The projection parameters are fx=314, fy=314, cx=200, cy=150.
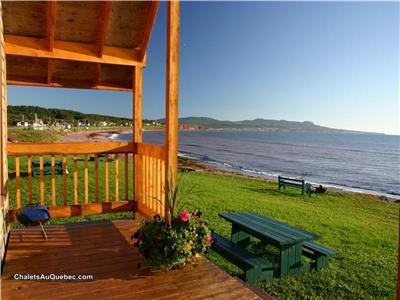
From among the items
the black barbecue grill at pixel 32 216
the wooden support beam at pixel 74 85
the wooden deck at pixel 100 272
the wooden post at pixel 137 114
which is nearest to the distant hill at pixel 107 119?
the wooden post at pixel 137 114

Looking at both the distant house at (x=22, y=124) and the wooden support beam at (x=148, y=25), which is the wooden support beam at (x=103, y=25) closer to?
the wooden support beam at (x=148, y=25)

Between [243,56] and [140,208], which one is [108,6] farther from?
[243,56]

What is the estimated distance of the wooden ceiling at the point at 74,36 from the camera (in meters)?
4.25

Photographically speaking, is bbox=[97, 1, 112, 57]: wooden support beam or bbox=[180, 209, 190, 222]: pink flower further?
bbox=[97, 1, 112, 57]: wooden support beam

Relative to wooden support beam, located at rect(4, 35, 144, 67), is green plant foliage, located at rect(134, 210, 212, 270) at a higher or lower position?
lower

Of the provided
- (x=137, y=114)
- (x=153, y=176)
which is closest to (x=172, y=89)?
(x=153, y=176)

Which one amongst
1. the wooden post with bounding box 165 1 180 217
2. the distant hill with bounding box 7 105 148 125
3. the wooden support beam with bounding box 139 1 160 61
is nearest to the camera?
the wooden post with bounding box 165 1 180 217

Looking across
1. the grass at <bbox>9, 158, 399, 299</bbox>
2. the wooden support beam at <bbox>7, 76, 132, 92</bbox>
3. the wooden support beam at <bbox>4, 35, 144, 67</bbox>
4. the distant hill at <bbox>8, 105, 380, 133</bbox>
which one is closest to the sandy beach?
the distant hill at <bbox>8, 105, 380, 133</bbox>

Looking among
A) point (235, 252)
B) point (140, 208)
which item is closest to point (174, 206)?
point (235, 252)

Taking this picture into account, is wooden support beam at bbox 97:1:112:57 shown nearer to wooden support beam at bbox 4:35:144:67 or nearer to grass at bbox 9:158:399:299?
wooden support beam at bbox 4:35:144:67

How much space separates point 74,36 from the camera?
15.4ft

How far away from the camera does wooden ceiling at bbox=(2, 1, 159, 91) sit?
4254mm

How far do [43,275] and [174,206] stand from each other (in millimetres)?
1416

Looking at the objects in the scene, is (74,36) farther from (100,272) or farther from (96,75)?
(100,272)
